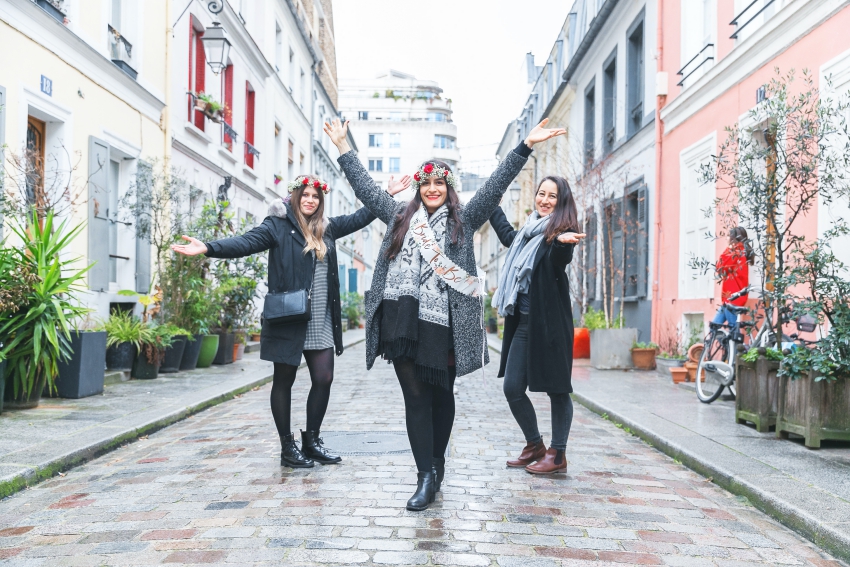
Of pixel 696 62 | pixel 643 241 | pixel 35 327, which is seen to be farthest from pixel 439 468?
pixel 643 241

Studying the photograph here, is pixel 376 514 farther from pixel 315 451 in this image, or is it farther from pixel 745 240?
pixel 745 240

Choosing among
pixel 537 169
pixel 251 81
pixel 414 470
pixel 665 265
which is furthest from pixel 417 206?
pixel 537 169

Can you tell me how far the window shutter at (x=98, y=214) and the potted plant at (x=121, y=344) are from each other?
0.99 m

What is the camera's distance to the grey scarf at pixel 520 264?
200 inches

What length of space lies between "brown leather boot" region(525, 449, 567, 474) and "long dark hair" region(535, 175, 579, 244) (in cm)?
133

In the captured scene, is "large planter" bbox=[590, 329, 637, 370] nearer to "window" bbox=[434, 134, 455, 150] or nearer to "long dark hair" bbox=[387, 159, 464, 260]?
"long dark hair" bbox=[387, 159, 464, 260]

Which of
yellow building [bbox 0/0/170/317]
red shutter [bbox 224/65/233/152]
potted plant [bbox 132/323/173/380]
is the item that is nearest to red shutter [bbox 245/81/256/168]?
red shutter [bbox 224/65/233/152]

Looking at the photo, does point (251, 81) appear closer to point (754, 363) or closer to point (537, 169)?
point (537, 169)

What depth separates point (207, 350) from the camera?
40.7 feet

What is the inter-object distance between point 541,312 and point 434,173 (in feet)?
3.95

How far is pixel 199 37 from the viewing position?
1638 cm

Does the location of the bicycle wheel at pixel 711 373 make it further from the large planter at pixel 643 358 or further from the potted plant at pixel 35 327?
the potted plant at pixel 35 327

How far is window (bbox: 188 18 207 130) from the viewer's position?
15.7 m

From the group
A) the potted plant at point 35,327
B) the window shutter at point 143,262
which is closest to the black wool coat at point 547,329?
the potted plant at point 35,327
